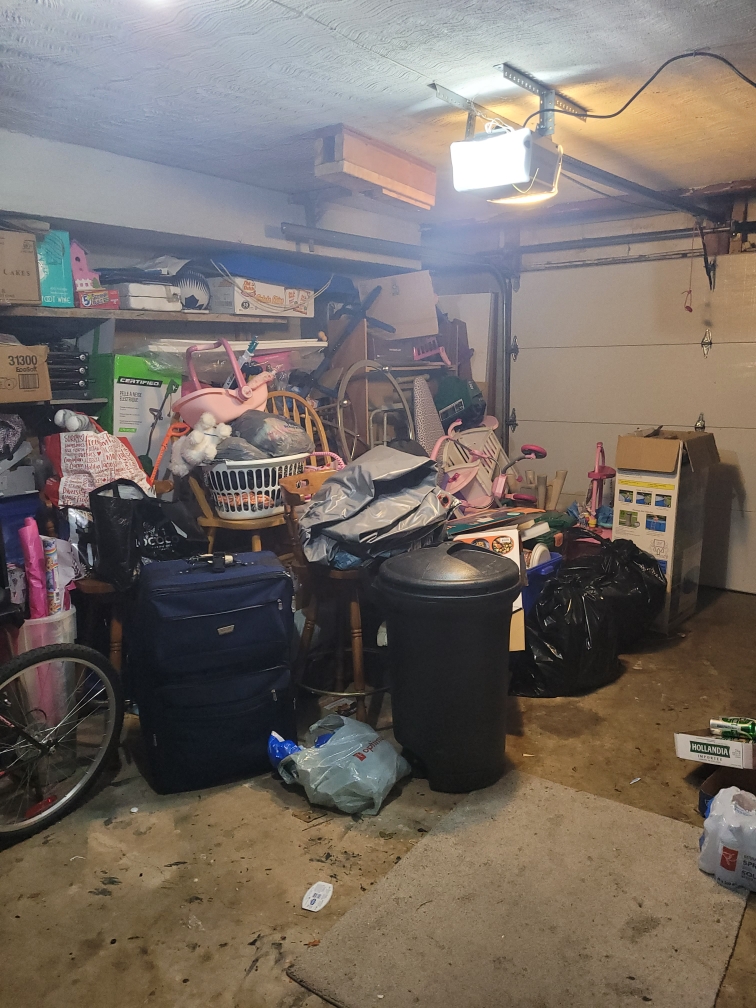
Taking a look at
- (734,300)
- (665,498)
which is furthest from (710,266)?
(665,498)

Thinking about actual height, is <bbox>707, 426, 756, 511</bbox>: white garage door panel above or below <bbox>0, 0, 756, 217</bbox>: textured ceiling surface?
below

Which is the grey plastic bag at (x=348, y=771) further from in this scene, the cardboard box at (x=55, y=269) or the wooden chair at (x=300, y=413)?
the cardboard box at (x=55, y=269)

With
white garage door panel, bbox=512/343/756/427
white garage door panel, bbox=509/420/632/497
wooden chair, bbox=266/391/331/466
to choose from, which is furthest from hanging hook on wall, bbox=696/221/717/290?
wooden chair, bbox=266/391/331/466

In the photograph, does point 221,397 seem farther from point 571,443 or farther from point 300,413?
point 571,443

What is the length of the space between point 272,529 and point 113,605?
0.82 metres

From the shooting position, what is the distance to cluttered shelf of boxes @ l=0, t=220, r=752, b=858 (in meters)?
2.32

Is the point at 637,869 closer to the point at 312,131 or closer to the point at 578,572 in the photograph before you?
the point at 578,572

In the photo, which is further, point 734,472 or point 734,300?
point 734,472

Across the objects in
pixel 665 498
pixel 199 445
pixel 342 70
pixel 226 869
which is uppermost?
pixel 342 70

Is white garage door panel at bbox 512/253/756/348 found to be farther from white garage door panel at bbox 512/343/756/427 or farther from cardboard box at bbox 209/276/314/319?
cardboard box at bbox 209/276/314/319

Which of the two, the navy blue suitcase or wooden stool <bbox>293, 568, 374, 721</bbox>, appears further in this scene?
wooden stool <bbox>293, 568, 374, 721</bbox>

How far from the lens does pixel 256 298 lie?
3762 mm

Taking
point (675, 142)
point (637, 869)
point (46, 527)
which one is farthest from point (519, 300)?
point (637, 869)

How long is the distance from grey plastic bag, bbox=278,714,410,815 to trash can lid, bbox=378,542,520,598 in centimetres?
56
